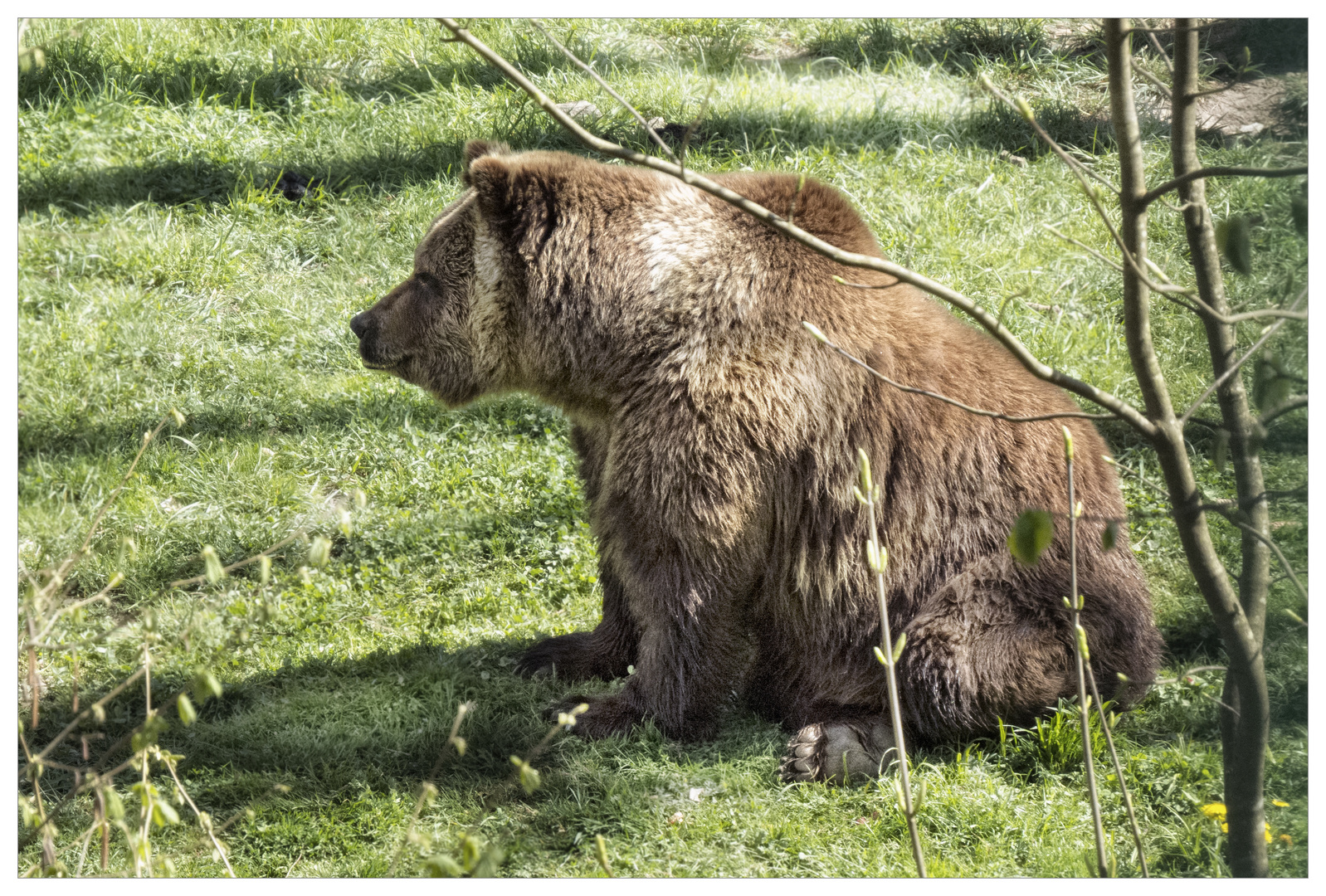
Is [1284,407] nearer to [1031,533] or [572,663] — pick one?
[1031,533]

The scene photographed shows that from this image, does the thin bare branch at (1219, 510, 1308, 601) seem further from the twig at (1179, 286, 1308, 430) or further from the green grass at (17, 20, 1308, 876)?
the twig at (1179, 286, 1308, 430)

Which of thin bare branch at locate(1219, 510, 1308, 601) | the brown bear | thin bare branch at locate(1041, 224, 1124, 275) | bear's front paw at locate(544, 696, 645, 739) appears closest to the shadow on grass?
the brown bear

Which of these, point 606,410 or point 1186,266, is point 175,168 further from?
point 1186,266

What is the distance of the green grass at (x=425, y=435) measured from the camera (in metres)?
3.21

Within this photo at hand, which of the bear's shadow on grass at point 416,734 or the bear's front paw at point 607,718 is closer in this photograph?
the bear's shadow on grass at point 416,734

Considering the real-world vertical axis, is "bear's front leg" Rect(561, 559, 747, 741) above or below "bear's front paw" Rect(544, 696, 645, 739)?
above

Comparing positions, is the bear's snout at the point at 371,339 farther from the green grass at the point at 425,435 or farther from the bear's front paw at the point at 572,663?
the bear's front paw at the point at 572,663

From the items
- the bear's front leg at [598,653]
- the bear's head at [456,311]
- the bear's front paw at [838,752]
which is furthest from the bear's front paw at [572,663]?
the bear's head at [456,311]

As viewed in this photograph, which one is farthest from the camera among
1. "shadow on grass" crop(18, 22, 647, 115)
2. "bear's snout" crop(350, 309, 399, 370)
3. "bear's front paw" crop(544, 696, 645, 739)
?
"shadow on grass" crop(18, 22, 647, 115)

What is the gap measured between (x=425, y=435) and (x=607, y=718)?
2.13 metres

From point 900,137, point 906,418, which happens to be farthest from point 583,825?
point 900,137

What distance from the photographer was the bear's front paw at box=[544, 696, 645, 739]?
367cm

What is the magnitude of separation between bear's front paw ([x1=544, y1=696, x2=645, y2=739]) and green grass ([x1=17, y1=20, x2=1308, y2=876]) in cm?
8
